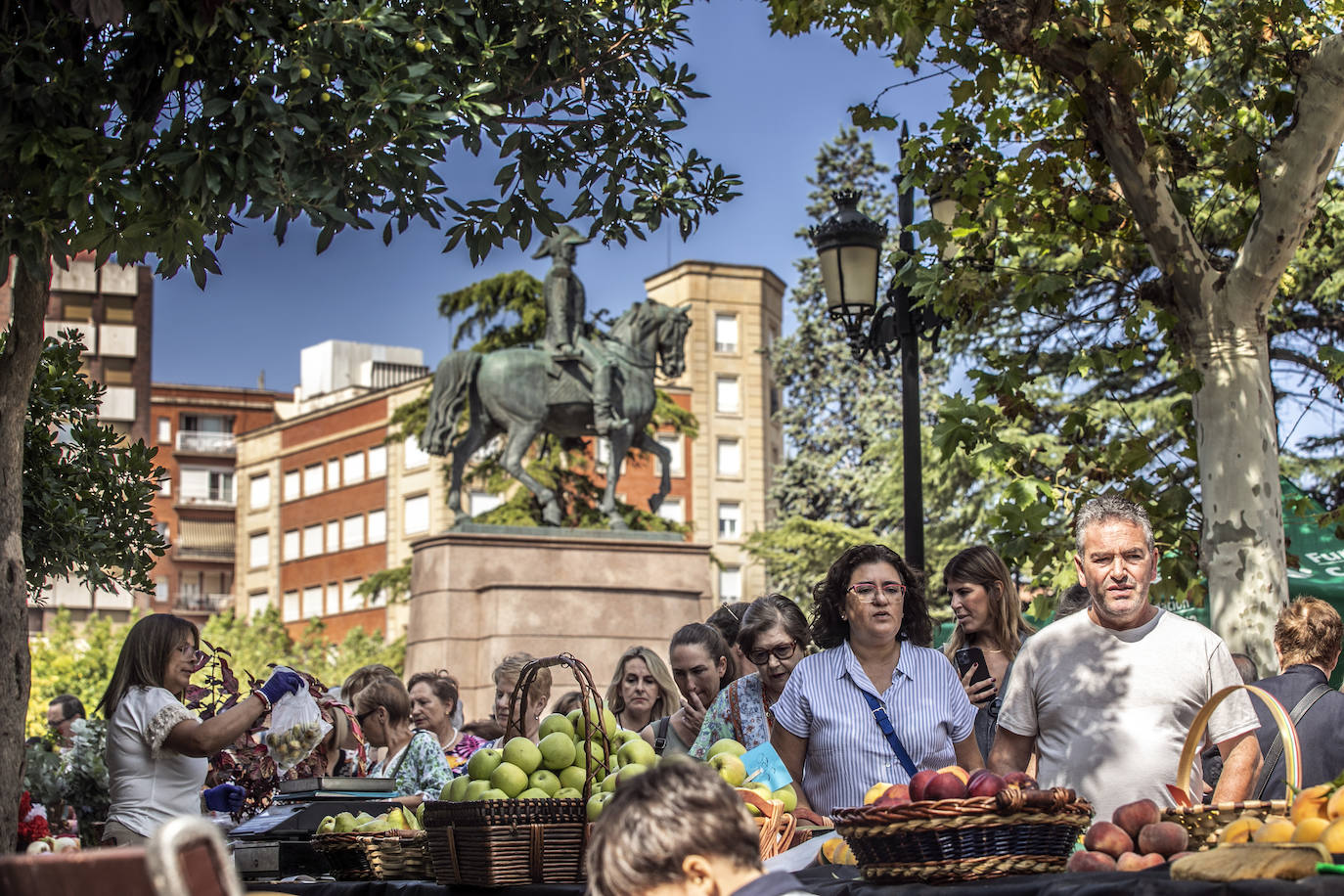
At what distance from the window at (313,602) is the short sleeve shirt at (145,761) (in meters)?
67.1

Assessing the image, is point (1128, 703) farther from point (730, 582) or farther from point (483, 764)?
point (730, 582)

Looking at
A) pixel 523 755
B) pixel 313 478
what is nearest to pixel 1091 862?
pixel 523 755

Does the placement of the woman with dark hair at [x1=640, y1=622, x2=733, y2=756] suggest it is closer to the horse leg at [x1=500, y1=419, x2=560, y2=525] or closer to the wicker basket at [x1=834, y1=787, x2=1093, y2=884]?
the wicker basket at [x1=834, y1=787, x2=1093, y2=884]

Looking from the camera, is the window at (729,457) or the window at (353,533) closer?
the window at (729,457)

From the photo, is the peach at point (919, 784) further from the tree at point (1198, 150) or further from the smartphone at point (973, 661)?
the tree at point (1198, 150)

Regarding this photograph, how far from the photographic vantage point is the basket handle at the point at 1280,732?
385 centimetres

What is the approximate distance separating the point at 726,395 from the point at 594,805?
6454 centimetres

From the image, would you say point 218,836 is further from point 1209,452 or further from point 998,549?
point 998,549

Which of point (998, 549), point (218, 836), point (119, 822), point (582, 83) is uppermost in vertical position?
point (582, 83)

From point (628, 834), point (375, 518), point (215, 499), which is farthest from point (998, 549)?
point (215, 499)

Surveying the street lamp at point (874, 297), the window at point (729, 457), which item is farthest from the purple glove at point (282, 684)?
the window at point (729, 457)

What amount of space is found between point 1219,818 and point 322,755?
505 centimetres

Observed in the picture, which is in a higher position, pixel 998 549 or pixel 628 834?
pixel 998 549

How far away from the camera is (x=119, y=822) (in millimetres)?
6262
